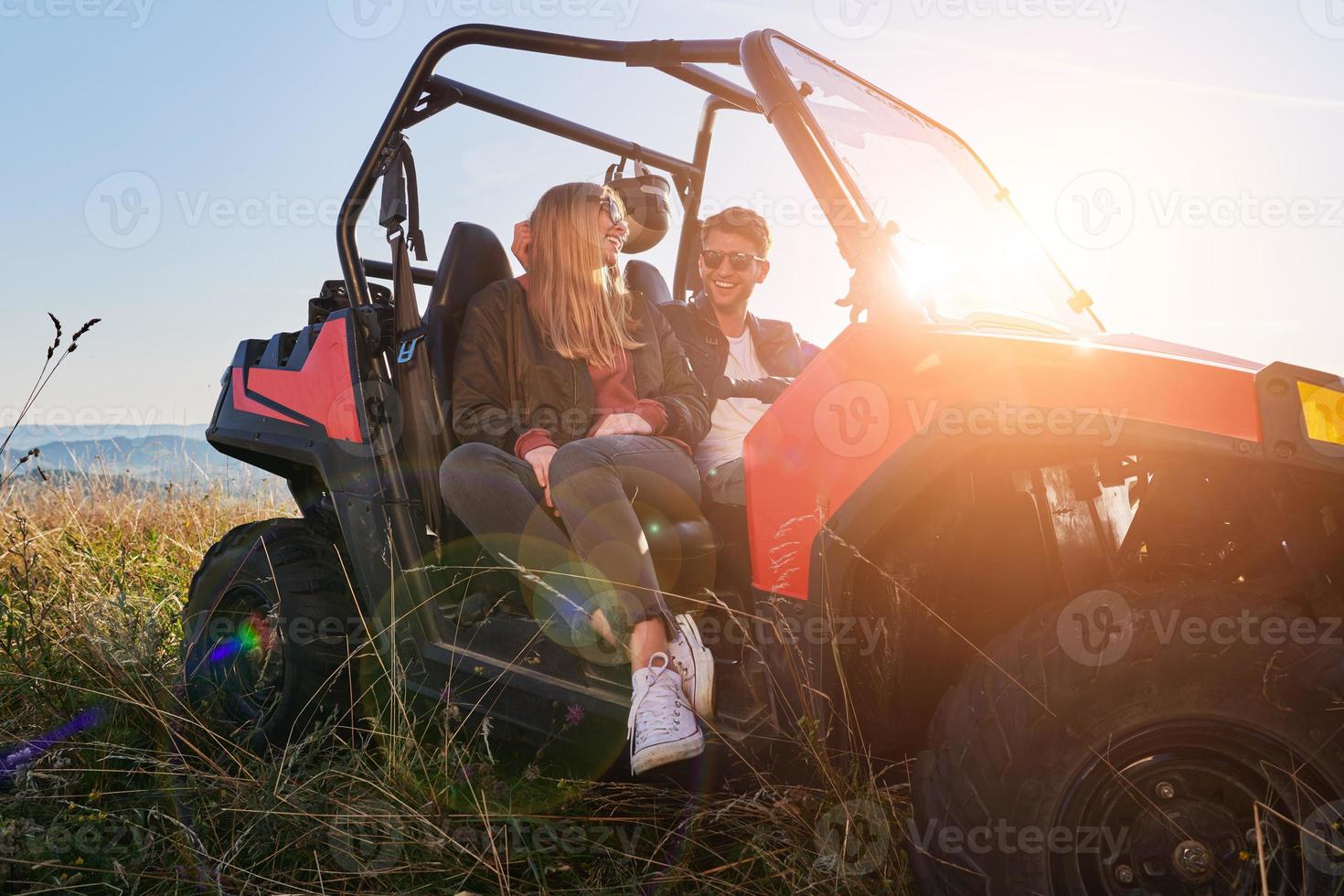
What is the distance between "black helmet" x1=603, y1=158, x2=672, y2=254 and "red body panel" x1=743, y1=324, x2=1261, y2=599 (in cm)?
150

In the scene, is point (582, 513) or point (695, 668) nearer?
point (695, 668)

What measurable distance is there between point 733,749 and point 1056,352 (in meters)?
1.05

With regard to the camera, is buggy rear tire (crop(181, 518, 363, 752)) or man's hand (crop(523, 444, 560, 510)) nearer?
man's hand (crop(523, 444, 560, 510))

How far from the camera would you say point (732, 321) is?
11.3 feet

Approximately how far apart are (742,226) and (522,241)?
2.73 ft

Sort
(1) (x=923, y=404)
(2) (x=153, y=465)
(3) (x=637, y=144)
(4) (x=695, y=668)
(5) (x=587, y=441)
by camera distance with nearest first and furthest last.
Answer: (1) (x=923, y=404)
(4) (x=695, y=668)
(5) (x=587, y=441)
(3) (x=637, y=144)
(2) (x=153, y=465)

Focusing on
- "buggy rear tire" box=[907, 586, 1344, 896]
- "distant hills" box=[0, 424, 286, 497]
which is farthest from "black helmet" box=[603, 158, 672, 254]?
"distant hills" box=[0, 424, 286, 497]

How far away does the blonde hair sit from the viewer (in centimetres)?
282

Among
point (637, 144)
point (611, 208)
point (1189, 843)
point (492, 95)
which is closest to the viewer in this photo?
point (1189, 843)

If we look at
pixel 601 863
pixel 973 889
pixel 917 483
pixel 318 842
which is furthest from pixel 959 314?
pixel 318 842

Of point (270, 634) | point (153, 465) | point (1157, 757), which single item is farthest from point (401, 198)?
point (153, 465)

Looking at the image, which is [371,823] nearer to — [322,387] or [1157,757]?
[322,387]

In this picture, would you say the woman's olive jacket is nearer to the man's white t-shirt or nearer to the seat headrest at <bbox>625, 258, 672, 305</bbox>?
the man's white t-shirt

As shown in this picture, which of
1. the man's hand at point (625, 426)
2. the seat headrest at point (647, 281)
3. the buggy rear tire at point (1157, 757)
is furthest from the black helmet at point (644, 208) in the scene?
the buggy rear tire at point (1157, 757)
